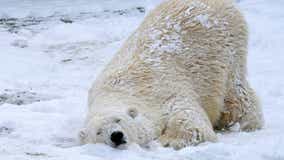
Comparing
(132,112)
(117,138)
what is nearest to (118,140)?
(117,138)

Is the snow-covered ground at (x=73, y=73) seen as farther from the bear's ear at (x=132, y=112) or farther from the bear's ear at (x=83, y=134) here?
the bear's ear at (x=132, y=112)

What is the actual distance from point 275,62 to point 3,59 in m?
4.33

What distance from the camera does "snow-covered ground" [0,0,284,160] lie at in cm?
570

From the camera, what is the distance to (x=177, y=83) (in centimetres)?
678

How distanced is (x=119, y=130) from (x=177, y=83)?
116cm

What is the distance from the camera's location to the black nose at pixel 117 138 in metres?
5.76

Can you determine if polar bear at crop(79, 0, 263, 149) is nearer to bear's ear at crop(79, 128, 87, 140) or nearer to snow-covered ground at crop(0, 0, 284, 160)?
bear's ear at crop(79, 128, 87, 140)

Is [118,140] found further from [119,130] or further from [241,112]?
[241,112]

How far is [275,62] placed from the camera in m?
10.9

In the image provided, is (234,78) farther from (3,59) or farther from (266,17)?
(266,17)

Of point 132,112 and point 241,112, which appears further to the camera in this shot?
point 241,112

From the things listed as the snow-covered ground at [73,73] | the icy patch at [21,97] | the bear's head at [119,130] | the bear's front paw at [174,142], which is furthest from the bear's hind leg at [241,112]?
the icy patch at [21,97]

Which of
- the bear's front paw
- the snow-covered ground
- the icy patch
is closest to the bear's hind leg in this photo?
the snow-covered ground

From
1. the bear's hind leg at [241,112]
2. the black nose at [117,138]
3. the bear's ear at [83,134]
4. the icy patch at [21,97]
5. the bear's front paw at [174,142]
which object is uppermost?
the icy patch at [21,97]
